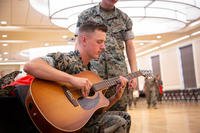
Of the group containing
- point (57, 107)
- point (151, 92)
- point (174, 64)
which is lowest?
point (151, 92)

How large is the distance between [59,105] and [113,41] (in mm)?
1038

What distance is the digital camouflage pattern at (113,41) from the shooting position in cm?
233

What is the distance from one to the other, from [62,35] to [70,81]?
41.4 ft

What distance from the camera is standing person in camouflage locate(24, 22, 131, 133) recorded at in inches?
60.4

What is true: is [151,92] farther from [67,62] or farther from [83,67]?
[67,62]

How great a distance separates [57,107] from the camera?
4.93 feet

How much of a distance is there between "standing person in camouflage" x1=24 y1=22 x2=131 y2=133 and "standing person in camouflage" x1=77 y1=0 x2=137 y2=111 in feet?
1.31

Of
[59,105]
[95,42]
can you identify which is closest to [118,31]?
[95,42]

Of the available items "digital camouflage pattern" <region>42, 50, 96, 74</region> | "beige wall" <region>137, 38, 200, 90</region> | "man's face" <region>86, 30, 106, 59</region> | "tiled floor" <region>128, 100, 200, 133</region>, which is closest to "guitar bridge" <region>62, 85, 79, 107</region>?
"digital camouflage pattern" <region>42, 50, 96, 74</region>

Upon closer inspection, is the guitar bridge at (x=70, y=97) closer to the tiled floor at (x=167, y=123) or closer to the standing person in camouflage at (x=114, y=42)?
the standing person in camouflage at (x=114, y=42)

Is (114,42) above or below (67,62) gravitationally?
above

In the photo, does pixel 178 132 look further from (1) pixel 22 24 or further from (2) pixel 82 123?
(1) pixel 22 24

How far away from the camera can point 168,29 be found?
42.4 ft

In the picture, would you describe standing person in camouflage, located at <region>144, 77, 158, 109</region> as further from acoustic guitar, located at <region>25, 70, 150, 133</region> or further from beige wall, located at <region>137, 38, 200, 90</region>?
acoustic guitar, located at <region>25, 70, 150, 133</region>
